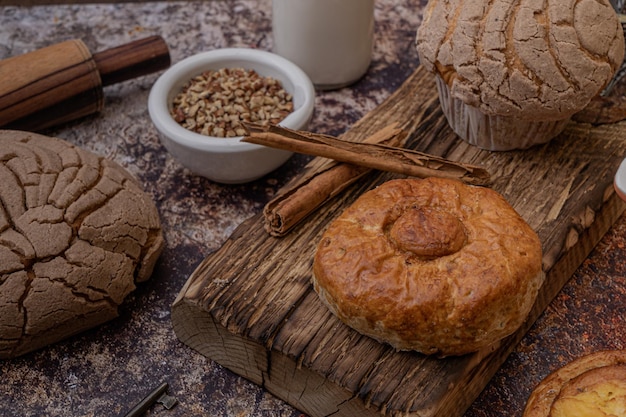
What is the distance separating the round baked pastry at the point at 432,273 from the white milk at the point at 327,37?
2.93 feet

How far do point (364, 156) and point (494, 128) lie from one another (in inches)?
14.3

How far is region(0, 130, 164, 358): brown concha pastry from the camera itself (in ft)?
5.35

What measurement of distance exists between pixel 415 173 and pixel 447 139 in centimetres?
23

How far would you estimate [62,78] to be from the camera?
2205mm

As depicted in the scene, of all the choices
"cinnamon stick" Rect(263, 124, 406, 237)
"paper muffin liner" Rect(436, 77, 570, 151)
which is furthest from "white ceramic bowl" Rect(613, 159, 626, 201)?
"cinnamon stick" Rect(263, 124, 406, 237)

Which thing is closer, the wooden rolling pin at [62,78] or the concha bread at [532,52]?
the concha bread at [532,52]

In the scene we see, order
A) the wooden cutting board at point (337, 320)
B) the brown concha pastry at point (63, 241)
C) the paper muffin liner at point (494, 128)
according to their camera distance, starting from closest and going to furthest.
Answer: the wooden cutting board at point (337, 320) < the brown concha pastry at point (63, 241) < the paper muffin liner at point (494, 128)

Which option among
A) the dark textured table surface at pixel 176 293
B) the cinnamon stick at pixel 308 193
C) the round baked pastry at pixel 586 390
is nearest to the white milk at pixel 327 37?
the dark textured table surface at pixel 176 293

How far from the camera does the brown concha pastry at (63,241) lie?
1.63 metres

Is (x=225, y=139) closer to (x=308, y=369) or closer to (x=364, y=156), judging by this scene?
(x=364, y=156)

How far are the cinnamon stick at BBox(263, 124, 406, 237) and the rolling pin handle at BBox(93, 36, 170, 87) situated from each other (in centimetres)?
78

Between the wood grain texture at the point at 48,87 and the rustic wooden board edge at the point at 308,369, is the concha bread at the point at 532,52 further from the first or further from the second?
the wood grain texture at the point at 48,87

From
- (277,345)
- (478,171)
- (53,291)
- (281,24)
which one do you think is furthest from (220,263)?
(281,24)

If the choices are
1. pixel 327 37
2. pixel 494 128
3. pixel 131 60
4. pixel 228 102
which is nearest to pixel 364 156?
pixel 494 128
